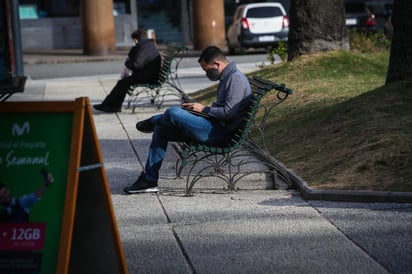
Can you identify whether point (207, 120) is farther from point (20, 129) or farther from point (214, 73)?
point (20, 129)

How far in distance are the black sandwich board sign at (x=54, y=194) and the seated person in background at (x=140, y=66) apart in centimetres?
978

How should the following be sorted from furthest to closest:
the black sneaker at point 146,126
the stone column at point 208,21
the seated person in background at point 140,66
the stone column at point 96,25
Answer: the stone column at point 208,21
the stone column at point 96,25
the seated person in background at point 140,66
the black sneaker at point 146,126

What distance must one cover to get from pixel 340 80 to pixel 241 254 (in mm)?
9287

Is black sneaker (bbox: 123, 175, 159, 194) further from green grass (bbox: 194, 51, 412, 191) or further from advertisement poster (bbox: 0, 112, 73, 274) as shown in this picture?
advertisement poster (bbox: 0, 112, 73, 274)

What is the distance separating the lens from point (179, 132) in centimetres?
970

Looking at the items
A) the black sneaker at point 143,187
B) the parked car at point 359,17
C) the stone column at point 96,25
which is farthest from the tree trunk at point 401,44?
the stone column at point 96,25

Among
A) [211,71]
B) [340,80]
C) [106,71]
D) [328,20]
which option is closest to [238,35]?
[106,71]

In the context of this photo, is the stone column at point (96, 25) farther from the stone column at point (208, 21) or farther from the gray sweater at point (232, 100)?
the gray sweater at point (232, 100)

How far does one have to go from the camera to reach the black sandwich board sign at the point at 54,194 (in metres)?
6.06

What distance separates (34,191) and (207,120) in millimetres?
3722

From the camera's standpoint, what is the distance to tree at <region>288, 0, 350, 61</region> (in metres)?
18.0

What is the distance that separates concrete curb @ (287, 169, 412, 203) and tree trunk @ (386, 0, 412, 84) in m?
3.76

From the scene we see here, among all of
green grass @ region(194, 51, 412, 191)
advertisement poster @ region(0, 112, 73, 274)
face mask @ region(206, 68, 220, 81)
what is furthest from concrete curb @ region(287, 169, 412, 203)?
advertisement poster @ region(0, 112, 73, 274)

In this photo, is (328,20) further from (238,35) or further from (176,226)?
(238,35)
